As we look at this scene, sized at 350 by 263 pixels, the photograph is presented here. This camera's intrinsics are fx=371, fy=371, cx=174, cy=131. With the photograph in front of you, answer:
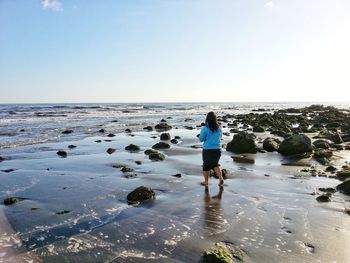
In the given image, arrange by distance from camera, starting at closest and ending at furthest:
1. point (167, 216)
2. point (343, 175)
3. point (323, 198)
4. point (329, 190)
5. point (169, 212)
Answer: point (167, 216) < point (169, 212) < point (323, 198) < point (329, 190) < point (343, 175)

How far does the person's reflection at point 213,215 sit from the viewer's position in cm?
669

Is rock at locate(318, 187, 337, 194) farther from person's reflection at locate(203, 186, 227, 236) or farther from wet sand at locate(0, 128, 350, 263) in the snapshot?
person's reflection at locate(203, 186, 227, 236)

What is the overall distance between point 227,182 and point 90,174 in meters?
4.30

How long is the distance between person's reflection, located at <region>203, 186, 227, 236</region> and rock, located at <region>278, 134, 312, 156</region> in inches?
286

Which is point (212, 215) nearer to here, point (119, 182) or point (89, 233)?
point (89, 233)

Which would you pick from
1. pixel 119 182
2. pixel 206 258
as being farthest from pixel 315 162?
pixel 206 258

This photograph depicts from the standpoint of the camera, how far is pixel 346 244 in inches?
239

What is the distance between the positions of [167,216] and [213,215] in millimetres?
933

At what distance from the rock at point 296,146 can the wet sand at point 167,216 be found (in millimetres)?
2638

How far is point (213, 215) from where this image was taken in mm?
7504

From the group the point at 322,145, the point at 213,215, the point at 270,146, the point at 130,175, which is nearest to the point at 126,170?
the point at 130,175

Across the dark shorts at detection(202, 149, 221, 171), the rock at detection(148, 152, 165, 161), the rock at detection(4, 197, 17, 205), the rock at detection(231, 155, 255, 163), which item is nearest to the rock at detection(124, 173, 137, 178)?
the dark shorts at detection(202, 149, 221, 171)

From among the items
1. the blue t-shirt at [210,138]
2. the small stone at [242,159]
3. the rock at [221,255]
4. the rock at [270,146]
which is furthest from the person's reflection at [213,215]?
the rock at [270,146]

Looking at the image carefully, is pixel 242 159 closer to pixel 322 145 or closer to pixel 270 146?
pixel 270 146
